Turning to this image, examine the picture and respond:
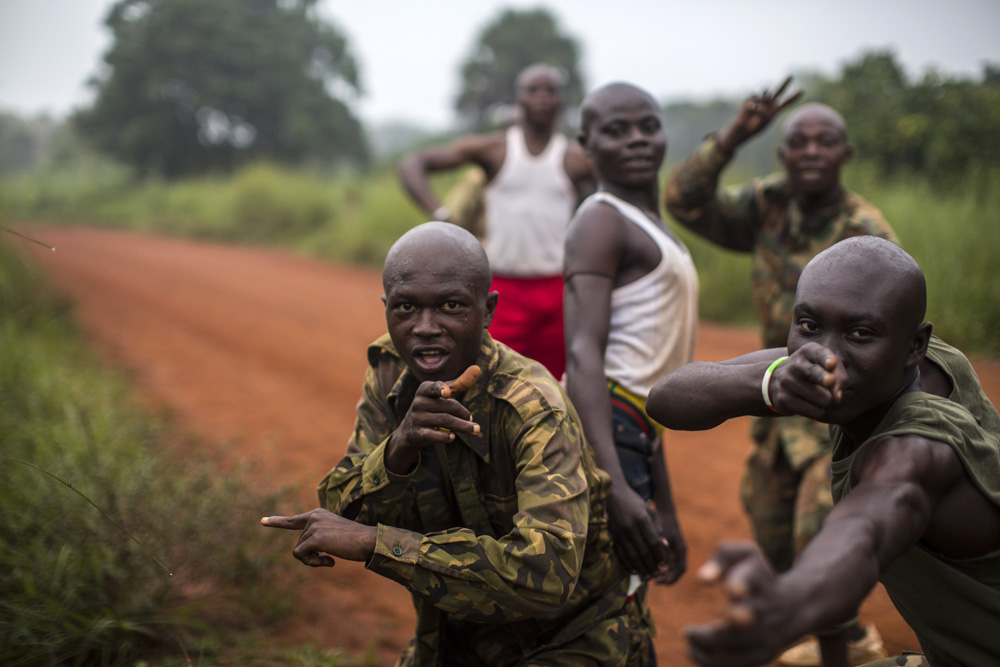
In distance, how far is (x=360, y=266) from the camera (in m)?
13.3

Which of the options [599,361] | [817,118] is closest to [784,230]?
[817,118]

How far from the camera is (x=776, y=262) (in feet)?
10.6

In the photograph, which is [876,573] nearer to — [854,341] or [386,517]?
[854,341]

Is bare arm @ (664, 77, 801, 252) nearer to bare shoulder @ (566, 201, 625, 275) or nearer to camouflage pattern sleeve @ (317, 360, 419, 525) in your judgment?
bare shoulder @ (566, 201, 625, 275)

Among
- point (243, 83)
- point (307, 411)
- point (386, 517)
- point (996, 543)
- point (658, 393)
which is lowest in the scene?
Result: point (307, 411)

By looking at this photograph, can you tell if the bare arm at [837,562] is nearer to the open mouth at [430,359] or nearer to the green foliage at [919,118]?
the open mouth at [430,359]

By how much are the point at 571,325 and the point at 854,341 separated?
969 mm

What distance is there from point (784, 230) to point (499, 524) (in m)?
1.87

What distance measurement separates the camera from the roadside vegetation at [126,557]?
2770 mm

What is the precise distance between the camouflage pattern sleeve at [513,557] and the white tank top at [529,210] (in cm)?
215

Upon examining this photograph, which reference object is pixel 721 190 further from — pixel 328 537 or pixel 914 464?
pixel 328 537

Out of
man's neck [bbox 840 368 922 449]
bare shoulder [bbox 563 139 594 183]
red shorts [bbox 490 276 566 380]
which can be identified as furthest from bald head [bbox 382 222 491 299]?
bare shoulder [bbox 563 139 594 183]

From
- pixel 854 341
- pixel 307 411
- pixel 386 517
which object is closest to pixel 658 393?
pixel 854 341

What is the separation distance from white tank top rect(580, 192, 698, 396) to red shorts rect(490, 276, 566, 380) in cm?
126
